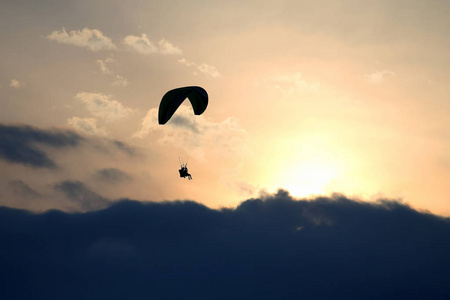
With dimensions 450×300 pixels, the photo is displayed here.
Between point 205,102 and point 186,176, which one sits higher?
point 205,102

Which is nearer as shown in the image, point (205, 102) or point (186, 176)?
point (186, 176)

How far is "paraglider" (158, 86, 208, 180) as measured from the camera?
206ft

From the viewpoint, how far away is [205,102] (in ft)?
212

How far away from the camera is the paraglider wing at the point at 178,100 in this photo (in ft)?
206

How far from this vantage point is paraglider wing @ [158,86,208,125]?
206ft

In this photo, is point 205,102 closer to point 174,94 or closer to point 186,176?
point 174,94

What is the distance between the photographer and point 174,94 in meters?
63.0

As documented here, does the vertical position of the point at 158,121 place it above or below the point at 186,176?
above

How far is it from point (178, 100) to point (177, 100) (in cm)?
22

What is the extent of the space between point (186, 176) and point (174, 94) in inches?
460

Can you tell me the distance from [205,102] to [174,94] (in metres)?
4.53

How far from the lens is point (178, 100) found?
210ft

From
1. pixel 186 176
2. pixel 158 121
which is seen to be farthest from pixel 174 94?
pixel 186 176

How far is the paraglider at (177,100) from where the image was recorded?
62.8 m
